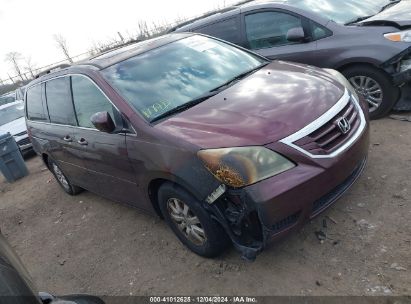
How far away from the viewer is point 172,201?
346 centimetres

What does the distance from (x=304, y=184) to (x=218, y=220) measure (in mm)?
689

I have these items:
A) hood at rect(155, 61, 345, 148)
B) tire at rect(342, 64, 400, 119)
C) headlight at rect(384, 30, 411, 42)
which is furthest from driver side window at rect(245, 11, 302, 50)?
hood at rect(155, 61, 345, 148)

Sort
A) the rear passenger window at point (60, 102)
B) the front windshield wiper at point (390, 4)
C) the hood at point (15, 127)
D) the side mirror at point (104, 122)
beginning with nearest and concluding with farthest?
the side mirror at point (104, 122) < the rear passenger window at point (60, 102) < the front windshield wiper at point (390, 4) < the hood at point (15, 127)

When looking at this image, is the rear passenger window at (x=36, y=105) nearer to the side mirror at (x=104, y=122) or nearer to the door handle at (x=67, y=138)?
the door handle at (x=67, y=138)

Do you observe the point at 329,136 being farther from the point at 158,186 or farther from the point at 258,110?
the point at 158,186

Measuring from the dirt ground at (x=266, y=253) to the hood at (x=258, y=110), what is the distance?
2.93ft

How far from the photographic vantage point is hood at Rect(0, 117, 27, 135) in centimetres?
1040

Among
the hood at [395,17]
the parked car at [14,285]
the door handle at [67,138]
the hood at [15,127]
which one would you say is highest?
the parked car at [14,285]

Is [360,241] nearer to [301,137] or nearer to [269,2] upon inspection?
[301,137]

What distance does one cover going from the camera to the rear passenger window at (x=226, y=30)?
6.17m

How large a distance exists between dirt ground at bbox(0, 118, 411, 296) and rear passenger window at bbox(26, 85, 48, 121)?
1443 mm

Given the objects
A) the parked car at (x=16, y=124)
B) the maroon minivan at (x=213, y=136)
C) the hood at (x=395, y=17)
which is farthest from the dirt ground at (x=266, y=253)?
the parked car at (x=16, y=124)

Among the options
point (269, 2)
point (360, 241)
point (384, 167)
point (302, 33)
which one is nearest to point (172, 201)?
point (360, 241)

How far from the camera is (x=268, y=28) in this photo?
5.87 meters
